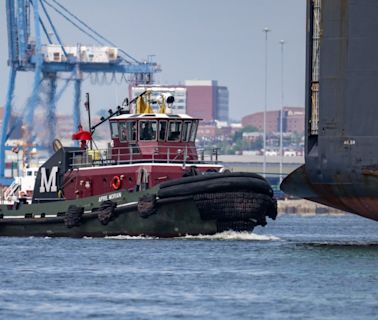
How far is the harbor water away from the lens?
101 ft

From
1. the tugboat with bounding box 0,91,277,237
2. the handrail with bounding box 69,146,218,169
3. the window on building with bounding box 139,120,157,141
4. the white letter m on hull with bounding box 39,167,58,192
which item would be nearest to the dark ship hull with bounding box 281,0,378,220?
the tugboat with bounding box 0,91,277,237

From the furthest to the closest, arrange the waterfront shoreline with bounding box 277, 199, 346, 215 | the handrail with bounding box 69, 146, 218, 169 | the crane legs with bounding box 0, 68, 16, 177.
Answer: the waterfront shoreline with bounding box 277, 199, 346, 215 → the crane legs with bounding box 0, 68, 16, 177 → the handrail with bounding box 69, 146, 218, 169

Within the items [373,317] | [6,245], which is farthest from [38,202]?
[373,317]

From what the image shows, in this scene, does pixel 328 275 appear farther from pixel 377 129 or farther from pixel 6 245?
pixel 6 245

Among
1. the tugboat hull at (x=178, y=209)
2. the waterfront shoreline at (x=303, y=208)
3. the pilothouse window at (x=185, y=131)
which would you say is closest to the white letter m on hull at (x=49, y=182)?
the tugboat hull at (x=178, y=209)

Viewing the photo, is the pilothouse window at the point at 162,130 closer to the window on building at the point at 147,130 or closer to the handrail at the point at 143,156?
the window on building at the point at 147,130

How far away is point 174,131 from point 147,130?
0.84m

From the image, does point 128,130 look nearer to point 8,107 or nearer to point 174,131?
point 174,131

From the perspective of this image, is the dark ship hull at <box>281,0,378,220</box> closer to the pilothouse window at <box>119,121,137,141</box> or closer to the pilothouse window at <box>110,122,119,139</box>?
the pilothouse window at <box>119,121,137,141</box>

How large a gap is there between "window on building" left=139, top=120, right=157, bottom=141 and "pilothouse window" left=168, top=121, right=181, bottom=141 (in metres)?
0.49

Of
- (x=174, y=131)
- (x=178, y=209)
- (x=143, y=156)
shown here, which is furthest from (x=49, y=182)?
(x=178, y=209)

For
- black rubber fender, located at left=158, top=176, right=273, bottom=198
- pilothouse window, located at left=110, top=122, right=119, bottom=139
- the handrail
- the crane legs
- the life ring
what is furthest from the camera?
the crane legs

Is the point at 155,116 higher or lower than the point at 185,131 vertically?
higher

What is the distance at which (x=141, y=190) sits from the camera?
151ft
